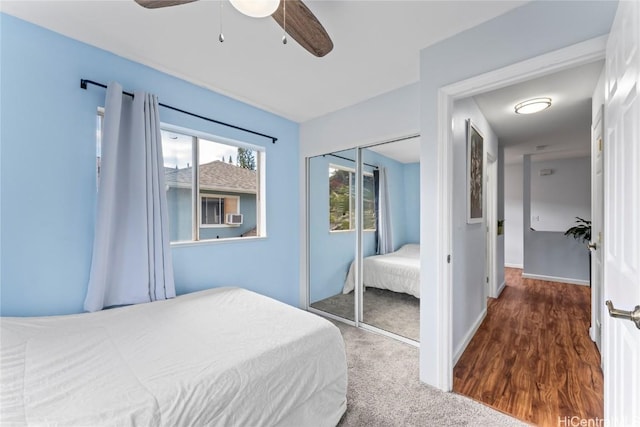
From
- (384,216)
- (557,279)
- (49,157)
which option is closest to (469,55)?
(384,216)

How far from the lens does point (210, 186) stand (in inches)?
104

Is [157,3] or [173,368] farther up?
[157,3]

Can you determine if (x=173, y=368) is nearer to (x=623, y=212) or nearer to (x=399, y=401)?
(x=399, y=401)

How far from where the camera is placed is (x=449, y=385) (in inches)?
72.6

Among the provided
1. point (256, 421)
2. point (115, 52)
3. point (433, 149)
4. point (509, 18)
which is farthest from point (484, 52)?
point (115, 52)

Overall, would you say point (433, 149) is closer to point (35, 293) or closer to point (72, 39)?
point (72, 39)

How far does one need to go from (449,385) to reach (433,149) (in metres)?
1.62

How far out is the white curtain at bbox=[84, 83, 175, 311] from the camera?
72.1 inches

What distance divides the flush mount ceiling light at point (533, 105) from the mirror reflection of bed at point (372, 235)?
123cm

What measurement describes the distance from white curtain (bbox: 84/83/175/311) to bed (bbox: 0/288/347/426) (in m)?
0.18

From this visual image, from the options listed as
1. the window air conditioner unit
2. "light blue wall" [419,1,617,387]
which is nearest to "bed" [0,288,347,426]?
"light blue wall" [419,1,617,387]

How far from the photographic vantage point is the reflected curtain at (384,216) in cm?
292

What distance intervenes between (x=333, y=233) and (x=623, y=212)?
2526mm

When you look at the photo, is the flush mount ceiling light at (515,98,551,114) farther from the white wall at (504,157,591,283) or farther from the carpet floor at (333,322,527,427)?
the carpet floor at (333,322,527,427)
